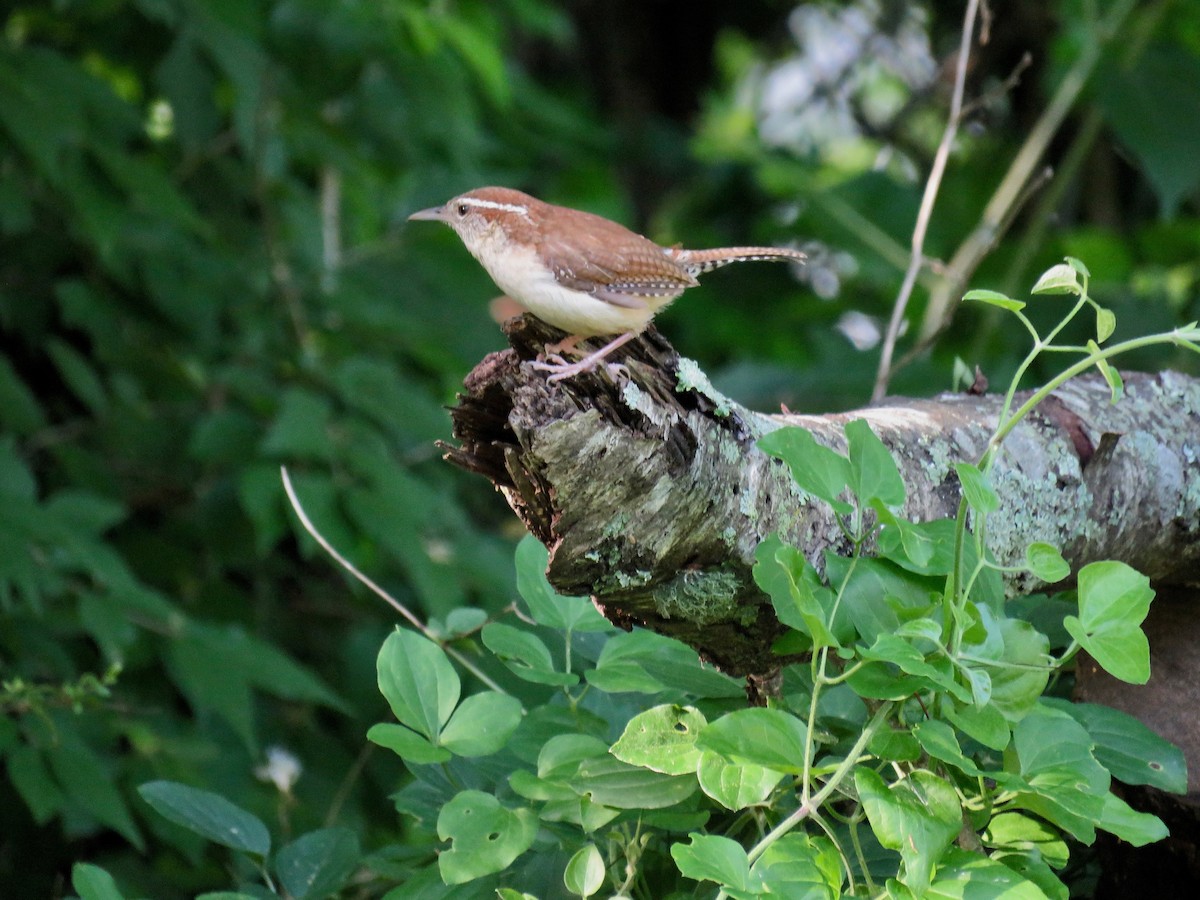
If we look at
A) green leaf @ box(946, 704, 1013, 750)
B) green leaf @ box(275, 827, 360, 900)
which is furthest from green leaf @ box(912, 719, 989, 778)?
green leaf @ box(275, 827, 360, 900)

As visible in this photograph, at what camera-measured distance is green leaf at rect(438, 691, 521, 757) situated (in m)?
1.38

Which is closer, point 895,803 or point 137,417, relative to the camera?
point 895,803

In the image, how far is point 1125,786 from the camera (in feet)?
5.52

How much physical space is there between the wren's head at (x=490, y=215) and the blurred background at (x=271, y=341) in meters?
0.76

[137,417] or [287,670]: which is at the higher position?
[137,417]

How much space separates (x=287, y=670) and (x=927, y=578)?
1.93 meters

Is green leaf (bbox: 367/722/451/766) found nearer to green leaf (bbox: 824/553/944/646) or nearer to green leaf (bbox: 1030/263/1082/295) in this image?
green leaf (bbox: 824/553/944/646)

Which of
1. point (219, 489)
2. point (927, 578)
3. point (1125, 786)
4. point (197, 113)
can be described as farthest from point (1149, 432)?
point (197, 113)

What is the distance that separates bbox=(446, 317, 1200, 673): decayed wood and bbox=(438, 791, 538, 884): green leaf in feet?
0.81

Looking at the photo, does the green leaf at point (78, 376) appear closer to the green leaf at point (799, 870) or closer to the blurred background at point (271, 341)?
the blurred background at point (271, 341)

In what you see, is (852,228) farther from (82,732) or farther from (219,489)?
(82,732)

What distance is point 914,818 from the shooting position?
1.16 meters

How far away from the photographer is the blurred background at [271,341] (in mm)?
2893

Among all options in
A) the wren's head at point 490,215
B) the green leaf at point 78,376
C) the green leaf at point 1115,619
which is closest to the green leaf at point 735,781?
the green leaf at point 1115,619
